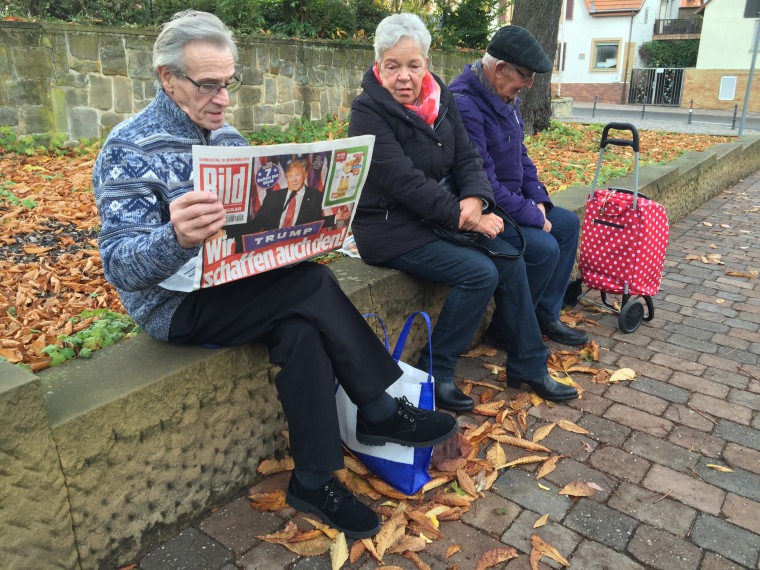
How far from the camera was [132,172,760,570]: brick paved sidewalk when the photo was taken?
2.22 metres

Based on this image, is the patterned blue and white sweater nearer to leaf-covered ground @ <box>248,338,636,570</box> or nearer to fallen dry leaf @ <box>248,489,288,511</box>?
fallen dry leaf @ <box>248,489,288,511</box>

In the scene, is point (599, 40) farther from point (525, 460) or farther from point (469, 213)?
point (525, 460)

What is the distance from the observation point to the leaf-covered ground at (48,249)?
Result: 2.74 meters

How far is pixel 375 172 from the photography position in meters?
2.97

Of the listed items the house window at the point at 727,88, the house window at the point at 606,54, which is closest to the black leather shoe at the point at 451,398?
the house window at the point at 727,88

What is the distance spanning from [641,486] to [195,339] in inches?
73.0

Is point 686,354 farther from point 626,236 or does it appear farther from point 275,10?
point 275,10

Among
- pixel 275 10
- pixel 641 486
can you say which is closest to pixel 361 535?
pixel 641 486

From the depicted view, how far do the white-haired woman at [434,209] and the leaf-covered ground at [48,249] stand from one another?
4.60 ft

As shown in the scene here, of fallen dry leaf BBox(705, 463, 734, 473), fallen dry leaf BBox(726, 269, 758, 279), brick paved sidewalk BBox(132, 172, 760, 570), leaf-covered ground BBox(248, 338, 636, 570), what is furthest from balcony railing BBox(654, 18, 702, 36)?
fallen dry leaf BBox(705, 463, 734, 473)

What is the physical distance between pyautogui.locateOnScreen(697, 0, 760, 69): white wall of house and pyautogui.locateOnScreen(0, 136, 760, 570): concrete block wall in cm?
3806

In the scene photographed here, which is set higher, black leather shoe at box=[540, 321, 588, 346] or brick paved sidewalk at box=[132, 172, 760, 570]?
black leather shoe at box=[540, 321, 588, 346]

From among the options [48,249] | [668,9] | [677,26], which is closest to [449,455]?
[48,249]

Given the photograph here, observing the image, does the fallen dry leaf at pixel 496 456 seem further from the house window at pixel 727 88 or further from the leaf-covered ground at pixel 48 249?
the house window at pixel 727 88
